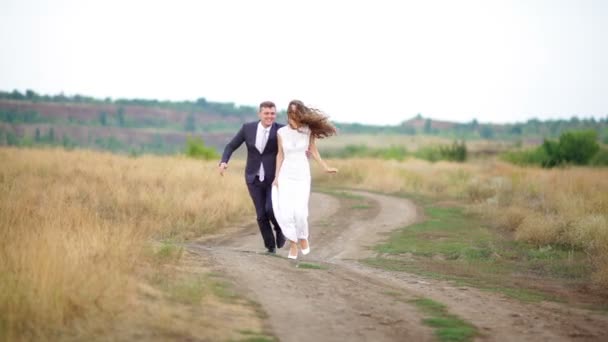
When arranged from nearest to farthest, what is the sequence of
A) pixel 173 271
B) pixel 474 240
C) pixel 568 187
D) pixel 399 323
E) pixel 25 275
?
1. pixel 25 275
2. pixel 399 323
3. pixel 173 271
4. pixel 474 240
5. pixel 568 187

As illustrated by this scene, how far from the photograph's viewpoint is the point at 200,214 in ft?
62.5

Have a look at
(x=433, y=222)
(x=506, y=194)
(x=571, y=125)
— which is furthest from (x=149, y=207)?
(x=571, y=125)

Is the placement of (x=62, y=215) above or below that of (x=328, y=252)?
above

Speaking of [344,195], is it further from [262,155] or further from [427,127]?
[427,127]

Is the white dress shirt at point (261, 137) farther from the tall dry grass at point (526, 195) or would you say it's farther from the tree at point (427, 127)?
the tree at point (427, 127)

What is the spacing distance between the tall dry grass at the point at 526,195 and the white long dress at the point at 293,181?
453cm

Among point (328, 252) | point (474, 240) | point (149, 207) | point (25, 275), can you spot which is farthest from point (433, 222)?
point (25, 275)

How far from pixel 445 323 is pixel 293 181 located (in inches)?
170

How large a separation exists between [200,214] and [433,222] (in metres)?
6.13

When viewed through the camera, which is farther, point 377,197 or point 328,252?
point 377,197

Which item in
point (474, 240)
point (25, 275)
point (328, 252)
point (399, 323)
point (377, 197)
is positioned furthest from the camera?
point (377, 197)

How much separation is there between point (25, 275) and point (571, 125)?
14937 centimetres

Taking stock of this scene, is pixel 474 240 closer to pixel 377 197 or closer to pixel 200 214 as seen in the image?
pixel 200 214

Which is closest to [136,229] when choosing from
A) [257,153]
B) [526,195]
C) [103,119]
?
[257,153]
